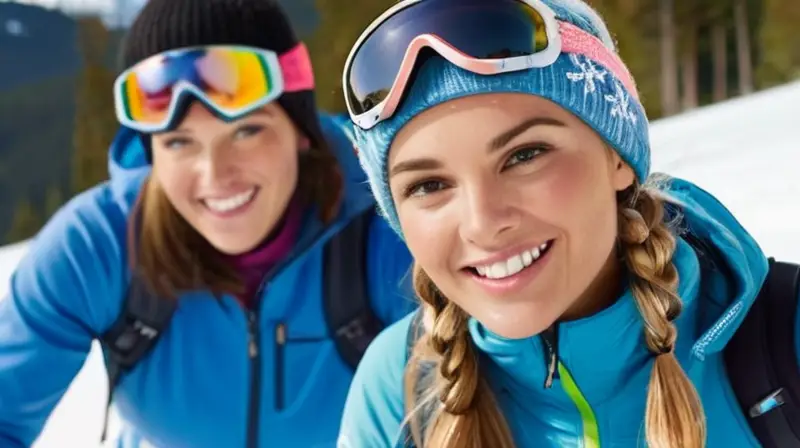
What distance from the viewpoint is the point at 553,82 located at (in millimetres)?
1377

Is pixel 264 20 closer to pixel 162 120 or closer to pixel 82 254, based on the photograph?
pixel 162 120

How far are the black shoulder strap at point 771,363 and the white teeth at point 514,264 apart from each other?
43 cm

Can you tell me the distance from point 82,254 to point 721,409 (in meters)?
1.85

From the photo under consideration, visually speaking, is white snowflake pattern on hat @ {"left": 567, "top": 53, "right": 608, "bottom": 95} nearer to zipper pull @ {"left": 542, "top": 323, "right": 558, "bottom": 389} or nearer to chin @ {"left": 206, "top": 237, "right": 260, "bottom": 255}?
zipper pull @ {"left": 542, "top": 323, "right": 558, "bottom": 389}

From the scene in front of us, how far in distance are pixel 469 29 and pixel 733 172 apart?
21.4ft

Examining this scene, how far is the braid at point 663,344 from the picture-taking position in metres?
1.45

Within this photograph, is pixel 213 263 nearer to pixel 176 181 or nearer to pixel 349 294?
pixel 176 181

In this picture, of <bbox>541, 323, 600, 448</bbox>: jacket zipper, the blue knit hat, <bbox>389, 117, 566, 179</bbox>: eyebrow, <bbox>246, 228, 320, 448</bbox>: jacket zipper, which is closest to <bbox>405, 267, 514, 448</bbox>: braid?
<bbox>541, 323, 600, 448</bbox>: jacket zipper

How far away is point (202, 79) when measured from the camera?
2.37 m

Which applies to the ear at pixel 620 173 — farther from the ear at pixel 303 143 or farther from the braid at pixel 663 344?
the ear at pixel 303 143

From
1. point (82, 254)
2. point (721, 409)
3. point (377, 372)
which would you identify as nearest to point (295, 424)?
point (82, 254)

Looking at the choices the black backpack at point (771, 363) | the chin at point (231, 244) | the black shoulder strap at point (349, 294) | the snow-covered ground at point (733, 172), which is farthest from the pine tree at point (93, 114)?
the black backpack at point (771, 363)

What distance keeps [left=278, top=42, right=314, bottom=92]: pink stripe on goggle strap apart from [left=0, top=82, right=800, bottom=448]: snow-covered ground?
262 cm

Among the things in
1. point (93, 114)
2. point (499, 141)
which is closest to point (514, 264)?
point (499, 141)
